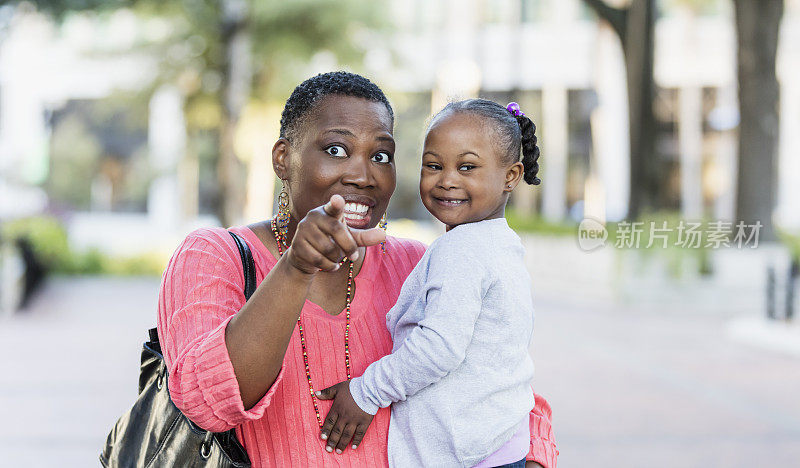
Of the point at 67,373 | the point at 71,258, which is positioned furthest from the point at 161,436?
the point at 71,258

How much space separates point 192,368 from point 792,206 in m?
30.9

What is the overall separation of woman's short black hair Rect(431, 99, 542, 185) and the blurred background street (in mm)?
438

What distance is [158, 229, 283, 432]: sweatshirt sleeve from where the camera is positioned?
1545mm

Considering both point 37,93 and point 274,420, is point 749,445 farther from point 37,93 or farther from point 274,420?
point 37,93

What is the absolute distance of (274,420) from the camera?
6.08ft

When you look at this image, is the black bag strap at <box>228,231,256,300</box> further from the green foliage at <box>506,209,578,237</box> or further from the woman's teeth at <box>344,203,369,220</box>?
the green foliage at <box>506,209,578,237</box>

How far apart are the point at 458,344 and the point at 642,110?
16164 millimetres

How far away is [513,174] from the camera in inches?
85.4

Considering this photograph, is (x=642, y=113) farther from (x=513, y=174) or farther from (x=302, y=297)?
(x=302, y=297)

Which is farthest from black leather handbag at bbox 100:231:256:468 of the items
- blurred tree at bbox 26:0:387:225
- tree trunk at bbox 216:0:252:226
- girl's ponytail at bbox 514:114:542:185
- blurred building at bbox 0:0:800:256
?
blurred building at bbox 0:0:800:256

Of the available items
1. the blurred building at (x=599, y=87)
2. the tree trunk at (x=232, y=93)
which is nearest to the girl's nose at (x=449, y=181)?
the tree trunk at (x=232, y=93)

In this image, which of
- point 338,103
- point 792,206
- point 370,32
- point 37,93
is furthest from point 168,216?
point 338,103

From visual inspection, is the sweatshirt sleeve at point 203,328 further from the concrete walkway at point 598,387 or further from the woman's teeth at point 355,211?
the concrete walkway at point 598,387

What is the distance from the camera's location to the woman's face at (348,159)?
188cm
